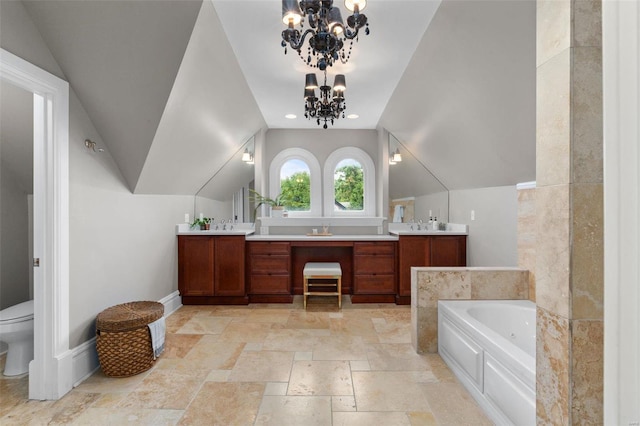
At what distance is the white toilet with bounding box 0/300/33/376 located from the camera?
2.15m

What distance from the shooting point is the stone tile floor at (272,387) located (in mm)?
1859

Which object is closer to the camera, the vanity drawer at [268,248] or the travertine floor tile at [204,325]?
the travertine floor tile at [204,325]

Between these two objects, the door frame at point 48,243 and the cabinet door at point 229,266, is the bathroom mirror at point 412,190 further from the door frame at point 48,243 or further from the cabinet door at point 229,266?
the door frame at point 48,243

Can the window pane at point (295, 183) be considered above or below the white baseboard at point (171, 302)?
above

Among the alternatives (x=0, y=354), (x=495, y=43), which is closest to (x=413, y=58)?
(x=495, y=43)

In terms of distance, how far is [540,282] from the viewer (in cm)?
99

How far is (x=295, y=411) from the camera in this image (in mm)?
1906

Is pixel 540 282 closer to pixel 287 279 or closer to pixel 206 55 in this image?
pixel 206 55

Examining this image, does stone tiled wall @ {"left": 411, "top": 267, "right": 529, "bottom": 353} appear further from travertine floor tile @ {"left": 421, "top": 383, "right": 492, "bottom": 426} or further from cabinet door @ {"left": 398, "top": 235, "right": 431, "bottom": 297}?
cabinet door @ {"left": 398, "top": 235, "right": 431, "bottom": 297}

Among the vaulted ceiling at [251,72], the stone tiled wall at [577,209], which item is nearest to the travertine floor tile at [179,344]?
the vaulted ceiling at [251,72]

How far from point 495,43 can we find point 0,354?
168 inches

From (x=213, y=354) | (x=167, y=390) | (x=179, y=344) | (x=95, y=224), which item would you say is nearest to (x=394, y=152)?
(x=213, y=354)

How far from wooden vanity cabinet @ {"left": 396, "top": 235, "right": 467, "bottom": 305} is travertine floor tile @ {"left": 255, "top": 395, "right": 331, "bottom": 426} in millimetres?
2162

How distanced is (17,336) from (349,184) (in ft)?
Answer: 13.1
